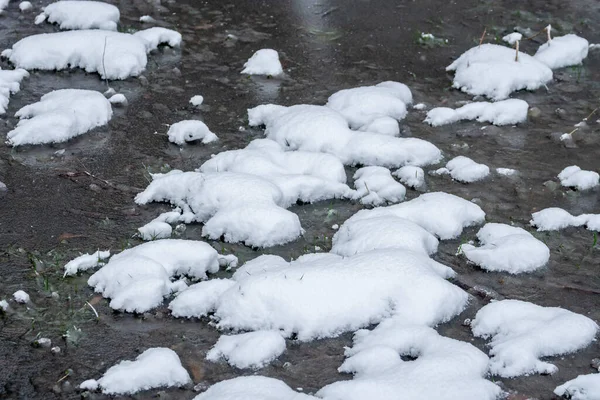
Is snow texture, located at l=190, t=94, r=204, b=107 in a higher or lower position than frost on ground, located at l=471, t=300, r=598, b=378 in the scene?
lower

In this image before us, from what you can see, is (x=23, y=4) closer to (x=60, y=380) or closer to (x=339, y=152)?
(x=339, y=152)

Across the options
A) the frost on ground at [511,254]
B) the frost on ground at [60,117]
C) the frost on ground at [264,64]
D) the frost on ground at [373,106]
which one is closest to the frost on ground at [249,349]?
the frost on ground at [511,254]

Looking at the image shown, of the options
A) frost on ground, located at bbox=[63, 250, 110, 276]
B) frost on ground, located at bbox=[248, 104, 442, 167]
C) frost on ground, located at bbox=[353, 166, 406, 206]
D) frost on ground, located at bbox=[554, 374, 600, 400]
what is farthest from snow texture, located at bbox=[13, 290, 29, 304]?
frost on ground, located at bbox=[554, 374, 600, 400]

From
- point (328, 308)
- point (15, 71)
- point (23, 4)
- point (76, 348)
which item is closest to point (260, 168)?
point (328, 308)

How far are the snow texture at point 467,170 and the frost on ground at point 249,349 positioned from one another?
5.80ft

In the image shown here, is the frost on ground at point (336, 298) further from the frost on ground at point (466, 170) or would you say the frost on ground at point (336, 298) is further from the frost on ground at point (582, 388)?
the frost on ground at point (466, 170)

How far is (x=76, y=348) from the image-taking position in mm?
3107

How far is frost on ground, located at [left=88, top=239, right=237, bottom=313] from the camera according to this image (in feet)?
10.9

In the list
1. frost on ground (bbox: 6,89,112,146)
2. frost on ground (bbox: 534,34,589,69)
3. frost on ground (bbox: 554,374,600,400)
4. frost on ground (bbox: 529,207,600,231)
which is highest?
frost on ground (bbox: 534,34,589,69)

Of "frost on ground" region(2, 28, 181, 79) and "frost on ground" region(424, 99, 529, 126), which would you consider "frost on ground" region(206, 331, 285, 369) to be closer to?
"frost on ground" region(424, 99, 529, 126)

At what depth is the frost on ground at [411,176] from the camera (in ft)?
14.3

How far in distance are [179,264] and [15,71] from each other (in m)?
2.67

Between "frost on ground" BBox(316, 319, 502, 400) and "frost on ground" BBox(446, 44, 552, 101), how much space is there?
9.00 feet

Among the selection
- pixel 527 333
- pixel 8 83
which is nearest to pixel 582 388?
pixel 527 333
